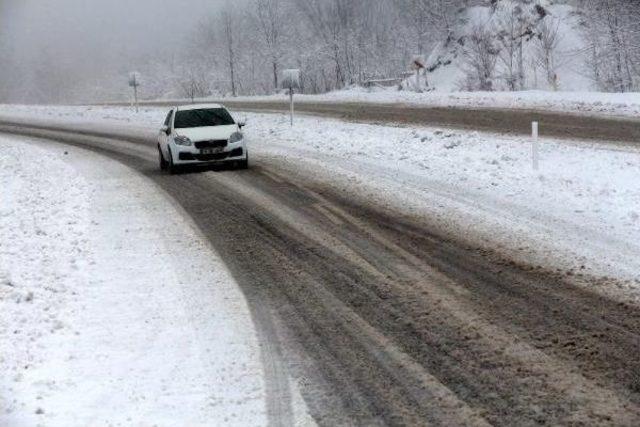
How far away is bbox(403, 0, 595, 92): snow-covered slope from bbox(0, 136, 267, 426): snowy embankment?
108 feet

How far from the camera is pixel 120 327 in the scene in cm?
619

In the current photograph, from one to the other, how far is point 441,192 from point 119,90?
306 feet

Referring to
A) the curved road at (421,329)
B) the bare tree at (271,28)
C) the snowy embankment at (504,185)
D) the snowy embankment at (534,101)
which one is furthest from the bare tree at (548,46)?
the curved road at (421,329)

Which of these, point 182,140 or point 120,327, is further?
point 182,140

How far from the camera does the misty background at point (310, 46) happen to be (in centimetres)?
4041

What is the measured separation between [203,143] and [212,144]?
197 mm

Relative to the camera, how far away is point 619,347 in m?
5.34

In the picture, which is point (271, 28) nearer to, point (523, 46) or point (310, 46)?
point (310, 46)

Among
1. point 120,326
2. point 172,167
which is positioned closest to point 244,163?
point 172,167

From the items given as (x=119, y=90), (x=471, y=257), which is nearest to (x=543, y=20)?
(x=471, y=257)

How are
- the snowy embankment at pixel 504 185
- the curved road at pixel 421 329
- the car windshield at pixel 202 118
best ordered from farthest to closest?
the car windshield at pixel 202 118
the snowy embankment at pixel 504 185
the curved road at pixel 421 329

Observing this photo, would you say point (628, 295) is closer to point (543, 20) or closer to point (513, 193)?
point (513, 193)

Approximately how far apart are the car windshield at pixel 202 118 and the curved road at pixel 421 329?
6671 millimetres

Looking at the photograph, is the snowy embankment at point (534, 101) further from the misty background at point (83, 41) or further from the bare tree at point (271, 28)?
the misty background at point (83, 41)
